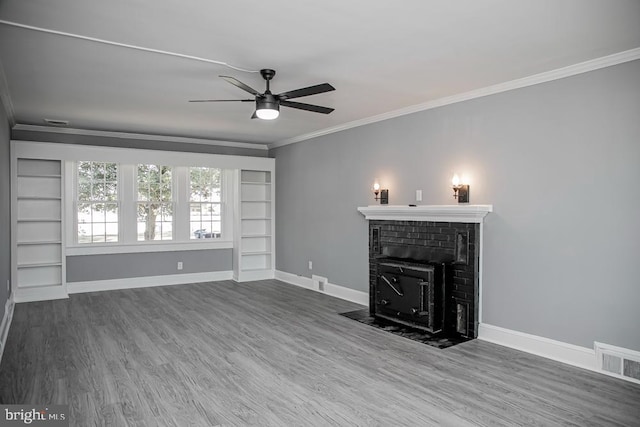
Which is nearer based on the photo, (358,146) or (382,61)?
(382,61)

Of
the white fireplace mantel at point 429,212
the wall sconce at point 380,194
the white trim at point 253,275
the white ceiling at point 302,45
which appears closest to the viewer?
the white ceiling at point 302,45

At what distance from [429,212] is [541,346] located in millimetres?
1744

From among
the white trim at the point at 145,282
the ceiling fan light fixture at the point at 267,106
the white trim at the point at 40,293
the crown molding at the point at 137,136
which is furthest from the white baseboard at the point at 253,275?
the ceiling fan light fixture at the point at 267,106

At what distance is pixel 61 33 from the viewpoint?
302 centimetres

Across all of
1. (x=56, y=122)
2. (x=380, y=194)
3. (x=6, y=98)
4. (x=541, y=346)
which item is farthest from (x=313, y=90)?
(x=56, y=122)

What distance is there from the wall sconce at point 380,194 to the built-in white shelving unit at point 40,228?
4690 mm

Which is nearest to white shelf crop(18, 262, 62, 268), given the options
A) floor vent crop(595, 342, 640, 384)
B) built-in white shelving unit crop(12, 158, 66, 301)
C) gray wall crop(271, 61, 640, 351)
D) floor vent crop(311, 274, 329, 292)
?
built-in white shelving unit crop(12, 158, 66, 301)

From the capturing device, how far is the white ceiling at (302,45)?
2.68 metres

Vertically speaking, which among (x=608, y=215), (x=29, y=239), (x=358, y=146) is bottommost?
(x=29, y=239)

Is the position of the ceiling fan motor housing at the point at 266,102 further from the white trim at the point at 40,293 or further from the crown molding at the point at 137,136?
the white trim at the point at 40,293

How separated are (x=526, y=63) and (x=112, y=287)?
6.73 m

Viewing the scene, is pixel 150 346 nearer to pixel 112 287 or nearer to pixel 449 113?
pixel 112 287

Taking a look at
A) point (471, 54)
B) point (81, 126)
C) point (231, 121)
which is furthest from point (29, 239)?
point (471, 54)

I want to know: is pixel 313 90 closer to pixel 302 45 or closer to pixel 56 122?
pixel 302 45
